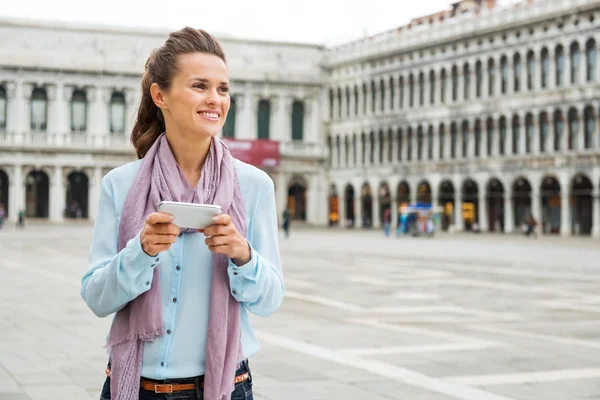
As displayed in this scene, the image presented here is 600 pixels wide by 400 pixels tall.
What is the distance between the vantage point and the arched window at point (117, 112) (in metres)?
73.4

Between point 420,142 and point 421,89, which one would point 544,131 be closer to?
point 420,142

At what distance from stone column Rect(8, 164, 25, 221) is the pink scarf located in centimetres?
6961

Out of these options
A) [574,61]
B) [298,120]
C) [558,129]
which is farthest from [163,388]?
[298,120]

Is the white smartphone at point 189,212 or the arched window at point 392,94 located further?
the arched window at point 392,94

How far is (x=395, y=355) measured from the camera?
994cm

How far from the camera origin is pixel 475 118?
62.1 m

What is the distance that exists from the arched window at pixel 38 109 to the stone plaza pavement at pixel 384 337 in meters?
51.4

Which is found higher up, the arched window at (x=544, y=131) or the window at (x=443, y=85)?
the window at (x=443, y=85)

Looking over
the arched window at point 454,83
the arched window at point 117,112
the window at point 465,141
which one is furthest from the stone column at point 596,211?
the arched window at point 117,112

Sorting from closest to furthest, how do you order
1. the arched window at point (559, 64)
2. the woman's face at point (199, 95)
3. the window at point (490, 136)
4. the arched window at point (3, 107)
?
the woman's face at point (199, 95) < the arched window at point (559, 64) < the window at point (490, 136) < the arched window at point (3, 107)

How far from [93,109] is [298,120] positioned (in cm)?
1572

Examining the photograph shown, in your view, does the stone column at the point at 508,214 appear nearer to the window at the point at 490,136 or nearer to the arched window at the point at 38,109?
the window at the point at 490,136

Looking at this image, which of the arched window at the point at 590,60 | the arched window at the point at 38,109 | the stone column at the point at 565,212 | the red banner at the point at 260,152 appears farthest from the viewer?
the red banner at the point at 260,152

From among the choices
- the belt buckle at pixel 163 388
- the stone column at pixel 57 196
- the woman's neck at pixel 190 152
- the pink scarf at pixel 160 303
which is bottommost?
the belt buckle at pixel 163 388
